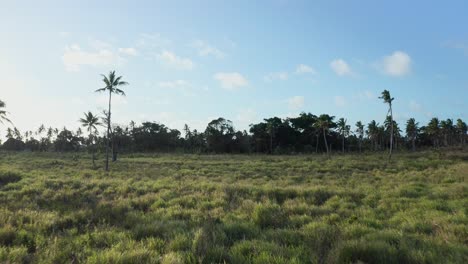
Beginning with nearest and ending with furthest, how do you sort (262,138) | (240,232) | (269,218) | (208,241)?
(208,241) < (240,232) < (269,218) < (262,138)

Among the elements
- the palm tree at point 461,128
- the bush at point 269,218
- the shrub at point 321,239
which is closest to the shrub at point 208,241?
the bush at point 269,218

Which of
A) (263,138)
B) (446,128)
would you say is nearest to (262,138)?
(263,138)

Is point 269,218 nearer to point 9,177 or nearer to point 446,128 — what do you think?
point 9,177

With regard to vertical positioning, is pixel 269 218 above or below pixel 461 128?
below

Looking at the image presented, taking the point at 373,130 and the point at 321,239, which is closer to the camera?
Answer: the point at 321,239

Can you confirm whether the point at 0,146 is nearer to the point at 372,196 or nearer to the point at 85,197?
the point at 85,197

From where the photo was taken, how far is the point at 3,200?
523 inches

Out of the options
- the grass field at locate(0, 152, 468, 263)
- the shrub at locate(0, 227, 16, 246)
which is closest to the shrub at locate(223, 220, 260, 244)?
the grass field at locate(0, 152, 468, 263)

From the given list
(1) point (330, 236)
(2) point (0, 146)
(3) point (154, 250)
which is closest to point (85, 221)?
(3) point (154, 250)

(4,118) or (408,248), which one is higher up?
(4,118)

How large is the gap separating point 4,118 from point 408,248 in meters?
38.9

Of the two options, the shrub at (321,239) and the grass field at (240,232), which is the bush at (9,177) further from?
the shrub at (321,239)

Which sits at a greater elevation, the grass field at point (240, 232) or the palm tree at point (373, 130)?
the palm tree at point (373, 130)

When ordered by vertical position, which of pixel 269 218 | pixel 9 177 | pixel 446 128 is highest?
pixel 446 128
